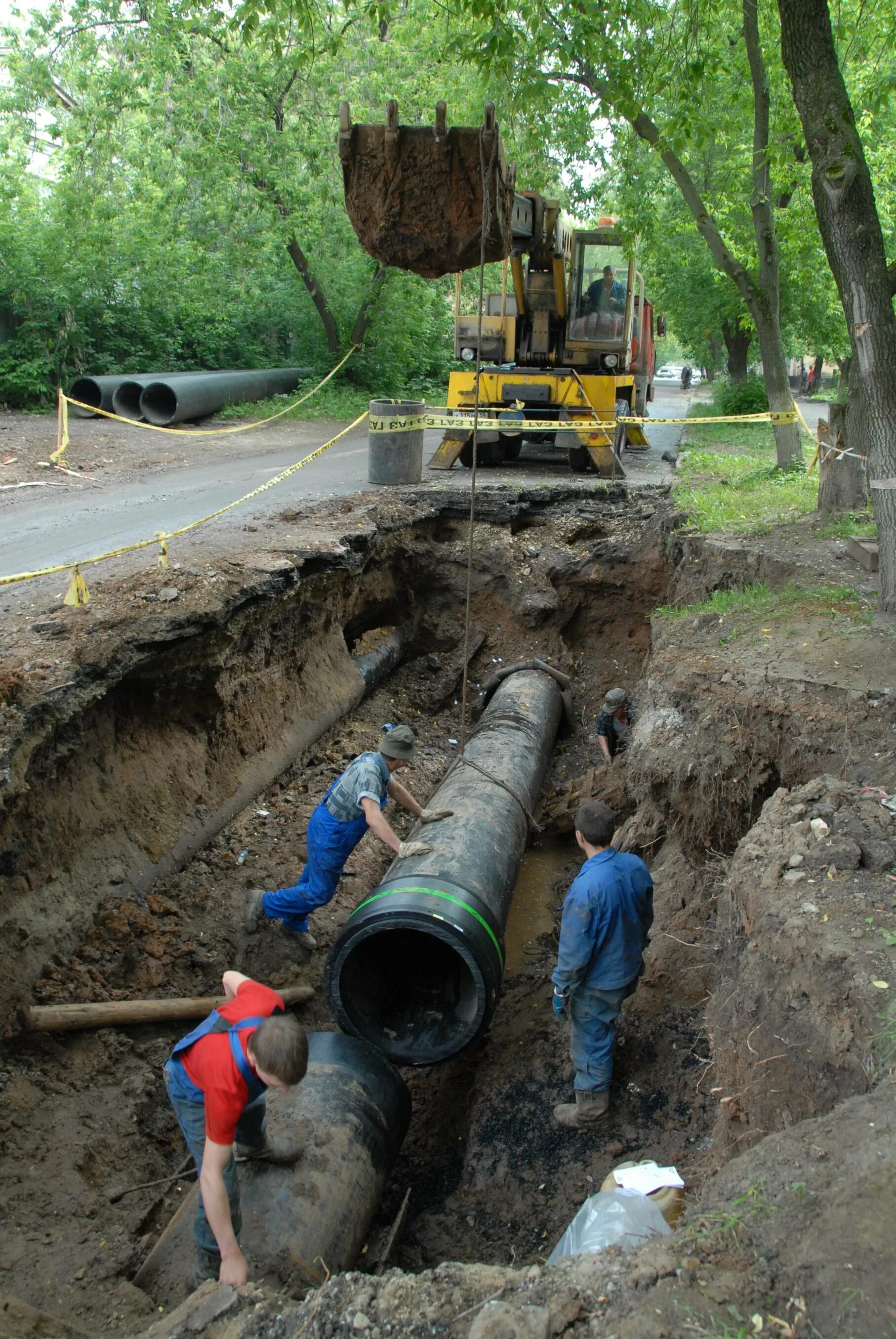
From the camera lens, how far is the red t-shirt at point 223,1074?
3156 millimetres

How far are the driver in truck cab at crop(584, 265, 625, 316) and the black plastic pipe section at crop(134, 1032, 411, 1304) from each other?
11416 mm

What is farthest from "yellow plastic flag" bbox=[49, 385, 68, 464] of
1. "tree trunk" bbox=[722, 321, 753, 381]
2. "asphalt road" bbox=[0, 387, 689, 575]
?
"tree trunk" bbox=[722, 321, 753, 381]

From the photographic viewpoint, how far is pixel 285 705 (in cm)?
790

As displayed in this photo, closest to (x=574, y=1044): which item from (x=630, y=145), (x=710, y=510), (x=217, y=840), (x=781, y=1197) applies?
(x=781, y=1197)

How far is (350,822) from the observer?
214 inches

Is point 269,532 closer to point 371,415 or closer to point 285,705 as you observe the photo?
point 285,705

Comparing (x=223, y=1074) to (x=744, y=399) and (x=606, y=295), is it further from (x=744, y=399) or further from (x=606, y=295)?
(x=744, y=399)

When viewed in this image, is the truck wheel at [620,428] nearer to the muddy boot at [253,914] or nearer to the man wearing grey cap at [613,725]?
the man wearing grey cap at [613,725]

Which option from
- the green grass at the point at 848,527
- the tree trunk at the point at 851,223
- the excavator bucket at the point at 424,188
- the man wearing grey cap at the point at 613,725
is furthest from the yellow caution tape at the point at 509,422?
the excavator bucket at the point at 424,188

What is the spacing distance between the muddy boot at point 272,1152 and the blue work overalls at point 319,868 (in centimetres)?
190

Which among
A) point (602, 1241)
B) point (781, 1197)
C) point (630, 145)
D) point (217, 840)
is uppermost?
point (630, 145)

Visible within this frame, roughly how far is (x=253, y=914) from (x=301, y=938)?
35 centimetres

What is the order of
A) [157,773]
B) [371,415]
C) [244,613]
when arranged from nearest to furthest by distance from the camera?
[157,773], [244,613], [371,415]

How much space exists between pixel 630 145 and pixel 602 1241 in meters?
12.1
